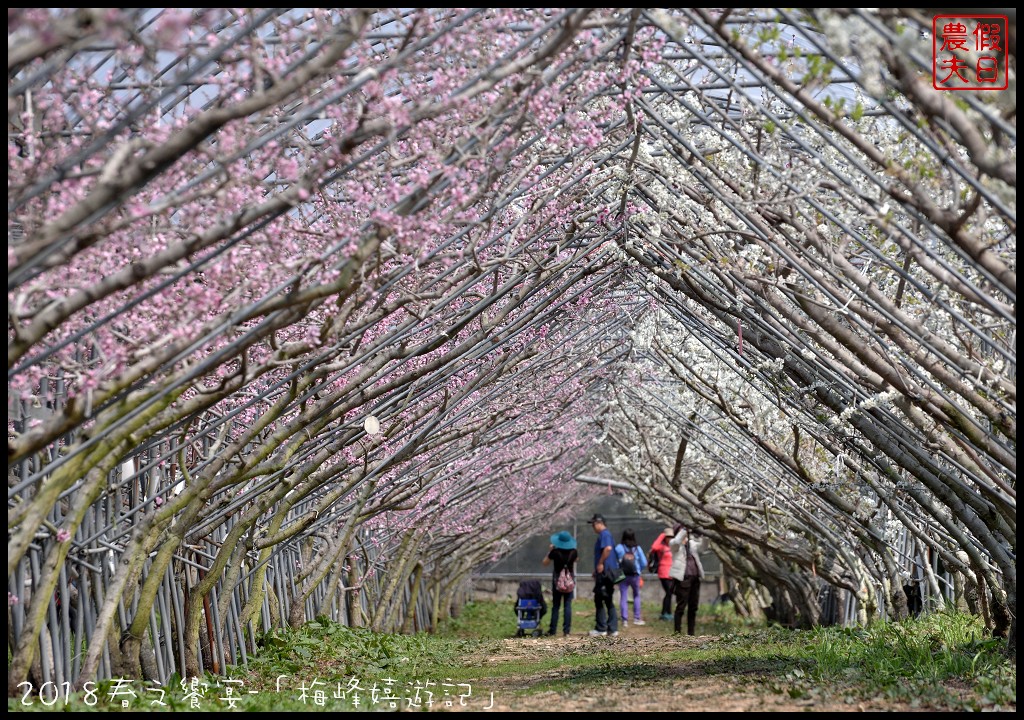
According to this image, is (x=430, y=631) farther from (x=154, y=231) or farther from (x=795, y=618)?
(x=154, y=231)

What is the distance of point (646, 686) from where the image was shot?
1068cm

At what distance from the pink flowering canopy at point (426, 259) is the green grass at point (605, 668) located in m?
0.65

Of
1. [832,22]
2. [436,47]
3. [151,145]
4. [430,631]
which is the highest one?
[436,47]

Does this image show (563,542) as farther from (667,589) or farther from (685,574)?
(667,589)

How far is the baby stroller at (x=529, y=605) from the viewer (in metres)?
22.4

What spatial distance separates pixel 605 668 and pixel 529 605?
9438 millimetres

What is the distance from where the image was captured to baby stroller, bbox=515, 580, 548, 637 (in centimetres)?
2236

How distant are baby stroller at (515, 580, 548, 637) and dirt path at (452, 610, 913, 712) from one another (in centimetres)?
483

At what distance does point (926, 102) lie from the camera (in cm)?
626

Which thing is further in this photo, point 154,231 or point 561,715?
point 561,715

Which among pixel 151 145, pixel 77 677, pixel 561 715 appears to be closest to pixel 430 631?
pixel 77 677

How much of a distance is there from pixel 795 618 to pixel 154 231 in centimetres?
1700

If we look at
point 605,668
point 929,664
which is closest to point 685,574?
point 605,668

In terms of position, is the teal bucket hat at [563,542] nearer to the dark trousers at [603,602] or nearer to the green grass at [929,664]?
the dark trousers at [603,602]
